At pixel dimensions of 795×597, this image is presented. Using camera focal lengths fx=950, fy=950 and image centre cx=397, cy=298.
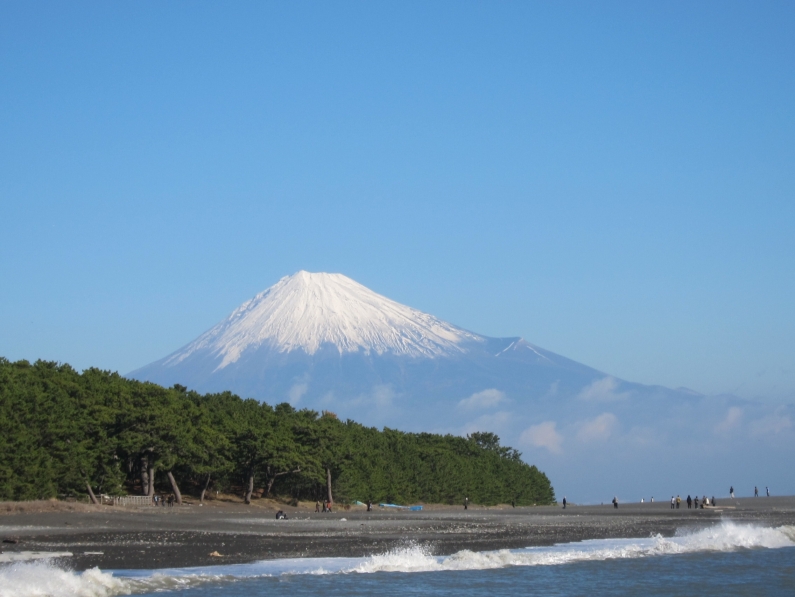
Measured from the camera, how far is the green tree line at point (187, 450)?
53.7m

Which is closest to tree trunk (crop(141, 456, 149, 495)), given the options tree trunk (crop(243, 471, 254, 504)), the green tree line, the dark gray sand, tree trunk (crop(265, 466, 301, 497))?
the green tree line

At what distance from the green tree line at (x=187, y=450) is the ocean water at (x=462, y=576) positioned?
29.1 meters

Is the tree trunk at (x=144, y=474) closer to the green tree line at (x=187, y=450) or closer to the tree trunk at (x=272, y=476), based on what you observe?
the green tree line at (x=187, y=450)

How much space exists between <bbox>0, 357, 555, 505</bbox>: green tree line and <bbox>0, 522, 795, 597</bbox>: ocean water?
95.6ft

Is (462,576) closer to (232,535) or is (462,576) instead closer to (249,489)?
(232,535)

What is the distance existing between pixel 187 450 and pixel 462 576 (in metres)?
40.2

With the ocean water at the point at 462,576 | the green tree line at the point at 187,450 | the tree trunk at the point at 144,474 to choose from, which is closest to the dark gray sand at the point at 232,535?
the ocean water at the point at 462,576

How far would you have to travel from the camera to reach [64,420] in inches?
2207

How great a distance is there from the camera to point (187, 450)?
63344mm

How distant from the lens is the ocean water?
73.1 ft

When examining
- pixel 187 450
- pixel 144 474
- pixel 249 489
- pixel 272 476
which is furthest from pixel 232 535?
pixel 272 476

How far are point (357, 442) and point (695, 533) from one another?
54.3m

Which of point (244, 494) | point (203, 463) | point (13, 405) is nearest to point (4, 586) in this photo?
point (13, 405)

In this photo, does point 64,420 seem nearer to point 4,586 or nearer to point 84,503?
point 84,503
